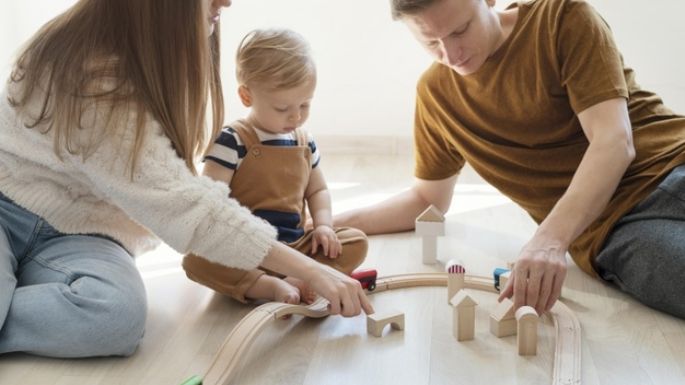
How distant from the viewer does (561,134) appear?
1719mm

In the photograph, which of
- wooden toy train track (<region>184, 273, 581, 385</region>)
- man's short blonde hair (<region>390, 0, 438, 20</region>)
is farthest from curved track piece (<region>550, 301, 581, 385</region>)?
man's short blonde hair (<region>390, 0, 438, 20</region>)

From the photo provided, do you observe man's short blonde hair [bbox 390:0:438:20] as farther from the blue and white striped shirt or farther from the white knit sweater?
the white knit sweater

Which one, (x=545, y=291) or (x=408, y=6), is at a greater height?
(x=408, y=6)

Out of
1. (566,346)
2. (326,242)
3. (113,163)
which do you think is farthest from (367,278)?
(113,163)

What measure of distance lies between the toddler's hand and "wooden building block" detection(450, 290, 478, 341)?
0.32 metres

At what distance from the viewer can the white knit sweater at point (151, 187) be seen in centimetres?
139

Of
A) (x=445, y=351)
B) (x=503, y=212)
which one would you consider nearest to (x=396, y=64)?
(x=503, y=212)

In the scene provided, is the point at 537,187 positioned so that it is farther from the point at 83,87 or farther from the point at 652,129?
the point at 83,87

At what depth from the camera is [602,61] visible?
1589 millimetres

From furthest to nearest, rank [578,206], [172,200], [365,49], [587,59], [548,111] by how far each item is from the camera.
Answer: [365,49] → [548,111] → [587,59] → [578,206] → [172,200]

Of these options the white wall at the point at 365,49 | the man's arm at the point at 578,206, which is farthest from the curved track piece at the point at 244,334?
the white wall at the point at 365,49

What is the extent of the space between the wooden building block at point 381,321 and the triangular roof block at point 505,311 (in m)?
0.16

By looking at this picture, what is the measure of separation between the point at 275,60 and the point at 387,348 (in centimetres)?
57

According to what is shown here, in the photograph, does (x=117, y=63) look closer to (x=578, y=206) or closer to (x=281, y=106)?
(x=281, y=106)
